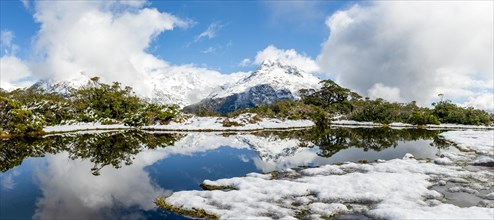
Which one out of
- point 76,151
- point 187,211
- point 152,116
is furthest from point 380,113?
point 187,211

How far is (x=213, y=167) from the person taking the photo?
38562mm

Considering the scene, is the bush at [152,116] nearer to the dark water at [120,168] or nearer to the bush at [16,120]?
the bush at [16,120]

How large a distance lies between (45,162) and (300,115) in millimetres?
102105

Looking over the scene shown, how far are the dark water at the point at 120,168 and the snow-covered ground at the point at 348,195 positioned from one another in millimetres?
3555

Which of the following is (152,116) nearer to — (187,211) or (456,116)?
(187,211)

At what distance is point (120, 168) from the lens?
36.4 meters

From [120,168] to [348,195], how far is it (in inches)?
973

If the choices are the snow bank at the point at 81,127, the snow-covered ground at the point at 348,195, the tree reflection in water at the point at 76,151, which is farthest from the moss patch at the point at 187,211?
the snow bank at the point at 81,127

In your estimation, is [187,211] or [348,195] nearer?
[187,211]

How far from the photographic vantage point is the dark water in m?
23.3

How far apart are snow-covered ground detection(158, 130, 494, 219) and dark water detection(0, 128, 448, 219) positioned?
3555mm

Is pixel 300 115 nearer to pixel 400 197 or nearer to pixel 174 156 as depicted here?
pixel 174 156

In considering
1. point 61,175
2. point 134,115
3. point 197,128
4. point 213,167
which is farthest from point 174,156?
point 134,115

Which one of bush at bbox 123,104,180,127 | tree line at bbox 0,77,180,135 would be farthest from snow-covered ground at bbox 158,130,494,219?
bush at bbox 123,104,180,127
